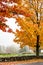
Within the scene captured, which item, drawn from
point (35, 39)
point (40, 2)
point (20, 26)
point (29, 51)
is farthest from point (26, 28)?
point (29, 51)

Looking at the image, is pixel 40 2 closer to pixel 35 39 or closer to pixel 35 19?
pixel 35 19

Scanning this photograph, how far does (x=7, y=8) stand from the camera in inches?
749

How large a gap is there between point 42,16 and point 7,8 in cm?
1137

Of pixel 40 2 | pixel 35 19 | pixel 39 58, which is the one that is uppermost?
pixel 40 2

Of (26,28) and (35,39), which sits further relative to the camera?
(35,39)

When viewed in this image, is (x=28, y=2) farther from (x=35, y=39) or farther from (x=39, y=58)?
(x=39, y=58)

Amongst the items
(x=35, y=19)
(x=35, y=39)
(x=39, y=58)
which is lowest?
(x=39, y=58)

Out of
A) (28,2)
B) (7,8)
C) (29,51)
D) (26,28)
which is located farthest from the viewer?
(29,51)

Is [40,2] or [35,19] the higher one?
[40,2]

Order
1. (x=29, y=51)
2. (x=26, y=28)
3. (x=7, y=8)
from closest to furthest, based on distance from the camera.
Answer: (x=7, y=8) < (x=26, y=28) < (x=29, y=51)

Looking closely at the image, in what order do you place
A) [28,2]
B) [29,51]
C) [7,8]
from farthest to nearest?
[29,51], [28,2], [7,8]

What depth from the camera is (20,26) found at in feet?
91.1

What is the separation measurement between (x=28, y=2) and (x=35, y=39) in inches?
186

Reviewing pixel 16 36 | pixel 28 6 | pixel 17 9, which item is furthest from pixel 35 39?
pixel 17 9
